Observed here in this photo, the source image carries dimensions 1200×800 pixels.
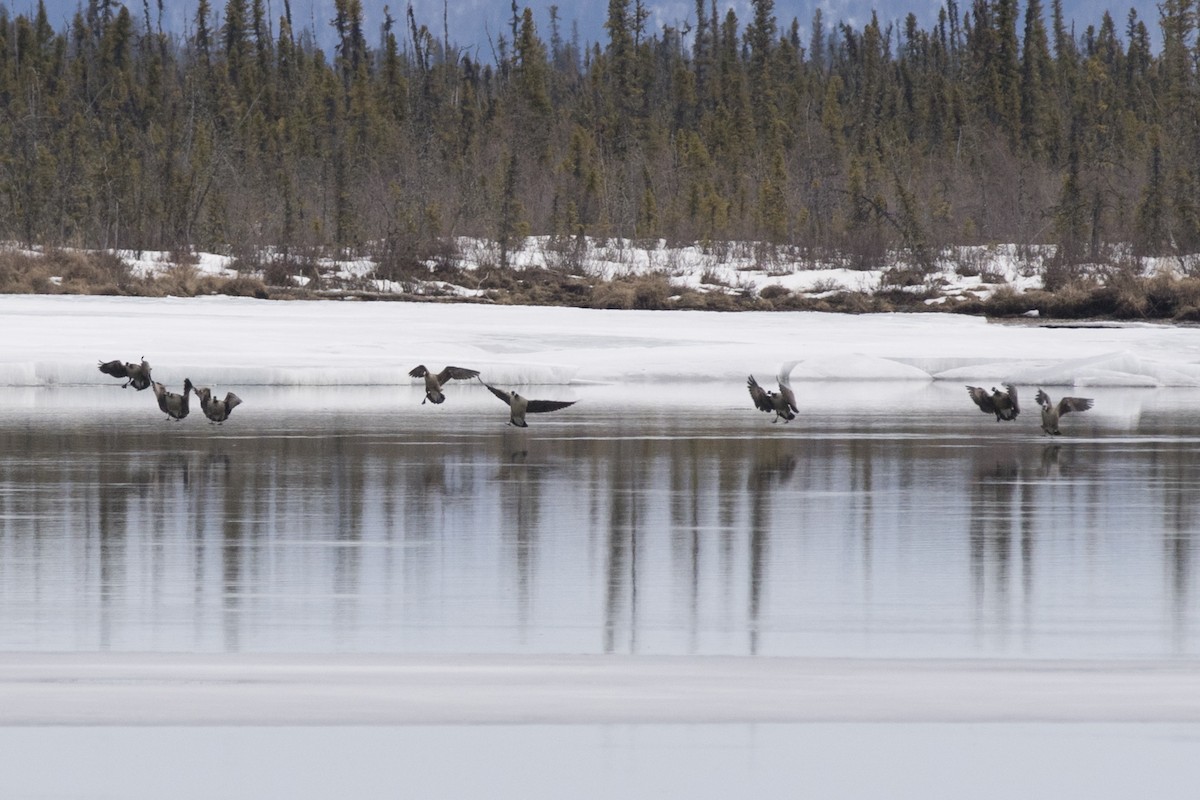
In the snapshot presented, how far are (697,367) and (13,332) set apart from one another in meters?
8.77

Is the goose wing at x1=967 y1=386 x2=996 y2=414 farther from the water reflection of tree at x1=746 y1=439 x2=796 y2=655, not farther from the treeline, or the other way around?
the treeline

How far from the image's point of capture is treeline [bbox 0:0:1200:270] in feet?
138

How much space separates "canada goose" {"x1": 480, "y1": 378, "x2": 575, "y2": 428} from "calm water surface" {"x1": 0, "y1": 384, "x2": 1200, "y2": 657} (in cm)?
21

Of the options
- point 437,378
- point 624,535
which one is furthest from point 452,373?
point 624,535

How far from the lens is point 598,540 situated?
729cm

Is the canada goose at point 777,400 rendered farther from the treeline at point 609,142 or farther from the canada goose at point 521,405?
the treeline at point 609,142

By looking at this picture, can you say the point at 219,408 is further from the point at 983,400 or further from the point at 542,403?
the point at 983,400

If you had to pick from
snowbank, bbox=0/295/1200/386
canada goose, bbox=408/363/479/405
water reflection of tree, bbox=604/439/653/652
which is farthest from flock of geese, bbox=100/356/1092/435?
snowbank, bbox=0/295/1200/386

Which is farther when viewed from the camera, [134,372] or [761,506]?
[134,372]

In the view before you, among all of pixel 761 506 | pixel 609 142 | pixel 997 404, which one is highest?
pixel 609 142

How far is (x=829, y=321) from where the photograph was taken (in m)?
28.0

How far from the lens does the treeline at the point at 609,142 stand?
42000 millimetres

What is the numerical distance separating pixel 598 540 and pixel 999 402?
8.08 m

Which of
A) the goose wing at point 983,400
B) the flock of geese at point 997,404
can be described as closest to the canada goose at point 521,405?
the flock of geese at point 997,404
